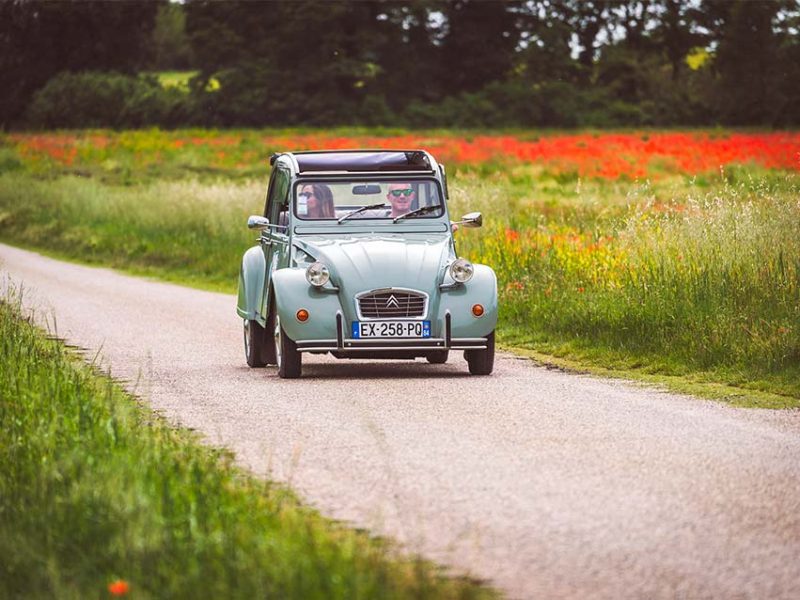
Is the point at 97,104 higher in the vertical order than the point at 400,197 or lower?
higher

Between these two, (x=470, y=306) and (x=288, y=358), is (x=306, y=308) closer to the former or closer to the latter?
(x=288, y=358)

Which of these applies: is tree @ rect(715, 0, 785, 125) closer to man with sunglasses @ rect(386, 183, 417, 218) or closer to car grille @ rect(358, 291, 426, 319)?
man with sunglasses @ rect(386, 183, 417, 218)

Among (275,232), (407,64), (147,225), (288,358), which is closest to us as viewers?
(288,358)

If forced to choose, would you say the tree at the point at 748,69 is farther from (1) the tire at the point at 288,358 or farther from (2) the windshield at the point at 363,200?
(1) the tire at the point at 288,358

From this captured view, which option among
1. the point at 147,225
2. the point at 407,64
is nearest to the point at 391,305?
the point at 147,225

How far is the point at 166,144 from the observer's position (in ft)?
196

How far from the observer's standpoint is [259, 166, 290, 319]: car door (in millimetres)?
14648

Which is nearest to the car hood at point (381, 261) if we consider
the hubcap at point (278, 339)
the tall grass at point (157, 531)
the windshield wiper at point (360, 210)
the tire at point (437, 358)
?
the windshield wiper at point (360, 210)

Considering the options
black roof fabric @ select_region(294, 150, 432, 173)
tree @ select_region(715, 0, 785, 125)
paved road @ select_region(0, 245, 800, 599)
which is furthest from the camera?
tree @ select_region(715, 0, 785, 125)

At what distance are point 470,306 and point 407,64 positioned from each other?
3375 inches

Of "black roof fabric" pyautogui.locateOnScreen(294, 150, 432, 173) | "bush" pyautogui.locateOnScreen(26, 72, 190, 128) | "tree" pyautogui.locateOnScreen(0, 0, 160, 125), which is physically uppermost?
"tree" pyautogui.locateOnScreen(0, 0, 160, 125)

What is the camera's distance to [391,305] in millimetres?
Result: 13398

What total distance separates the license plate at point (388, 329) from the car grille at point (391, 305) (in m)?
0.08

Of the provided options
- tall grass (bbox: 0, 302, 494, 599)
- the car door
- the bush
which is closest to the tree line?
the bush
